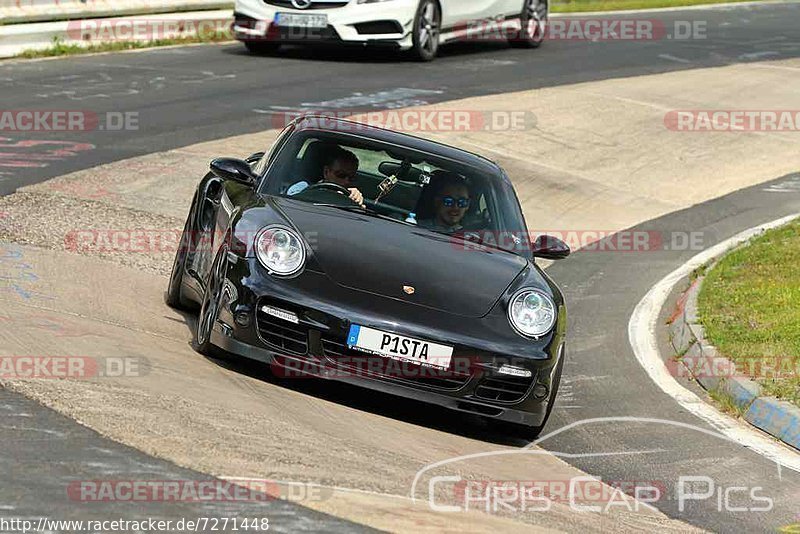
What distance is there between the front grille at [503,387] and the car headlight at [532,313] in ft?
0.82

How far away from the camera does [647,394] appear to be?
903 centimetres

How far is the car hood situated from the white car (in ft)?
43.1

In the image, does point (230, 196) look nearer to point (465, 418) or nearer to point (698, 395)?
point (465, 418)

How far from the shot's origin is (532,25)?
2567cm

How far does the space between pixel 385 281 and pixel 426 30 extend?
51.0 ft

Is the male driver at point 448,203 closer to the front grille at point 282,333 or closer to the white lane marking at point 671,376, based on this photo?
the front grille at point 282,333

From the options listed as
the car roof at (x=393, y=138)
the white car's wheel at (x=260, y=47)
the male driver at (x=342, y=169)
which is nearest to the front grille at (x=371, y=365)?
the male driver at (x=342, y=169)

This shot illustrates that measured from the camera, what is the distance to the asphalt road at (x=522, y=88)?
24.1ft

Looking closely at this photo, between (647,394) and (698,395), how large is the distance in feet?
1.17

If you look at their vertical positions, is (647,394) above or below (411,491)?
below

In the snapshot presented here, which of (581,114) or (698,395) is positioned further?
(581,114)

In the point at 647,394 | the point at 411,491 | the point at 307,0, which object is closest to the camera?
the point at 411,491

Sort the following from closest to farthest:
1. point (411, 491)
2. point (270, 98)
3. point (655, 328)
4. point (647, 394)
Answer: point (411, 491) < point (647, 394) < point (655, 328) < point (270, 98)

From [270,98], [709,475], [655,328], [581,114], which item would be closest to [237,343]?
[709,475]
